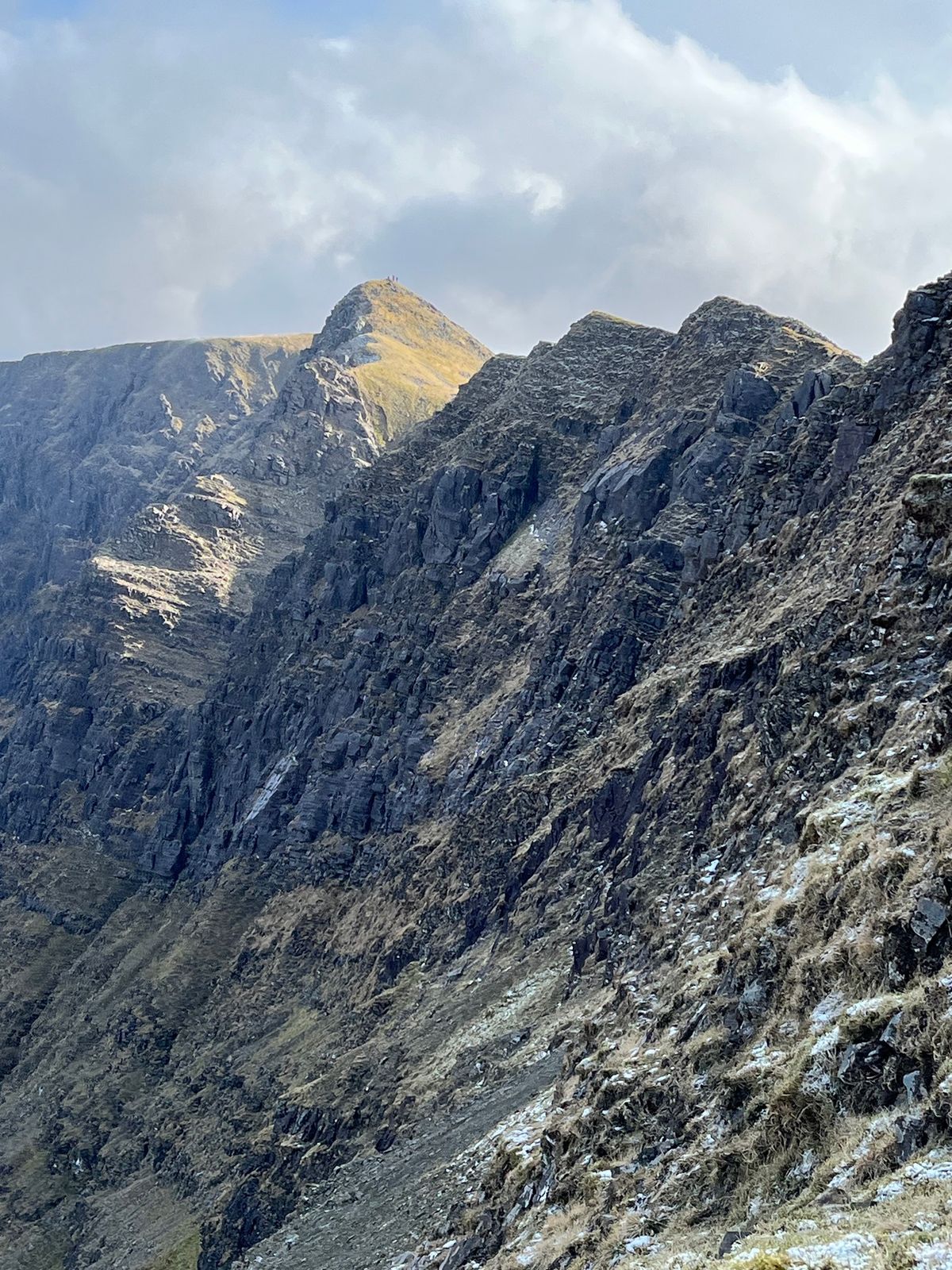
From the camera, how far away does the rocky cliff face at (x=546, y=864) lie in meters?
32.3

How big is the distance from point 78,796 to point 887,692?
157 m

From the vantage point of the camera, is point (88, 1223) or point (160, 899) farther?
point (160, 899)

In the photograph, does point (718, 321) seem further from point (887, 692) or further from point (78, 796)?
point (78, 796)

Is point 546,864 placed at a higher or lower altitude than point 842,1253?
lower

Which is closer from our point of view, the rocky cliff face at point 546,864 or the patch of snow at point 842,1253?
the patch of snow at point 842,1253

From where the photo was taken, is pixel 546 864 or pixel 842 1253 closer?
pixel 842 1253

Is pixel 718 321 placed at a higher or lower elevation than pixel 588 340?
lower

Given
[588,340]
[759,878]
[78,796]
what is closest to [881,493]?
[759,878]

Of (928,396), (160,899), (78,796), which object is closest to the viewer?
(928,396)

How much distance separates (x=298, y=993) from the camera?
115m

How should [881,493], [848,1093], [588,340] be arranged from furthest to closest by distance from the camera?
[588,340]
[881,493]
[848,1093]

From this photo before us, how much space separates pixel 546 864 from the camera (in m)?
89.2

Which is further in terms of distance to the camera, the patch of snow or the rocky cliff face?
the rocky cliff face

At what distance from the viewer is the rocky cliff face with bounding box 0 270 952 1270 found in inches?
1272
